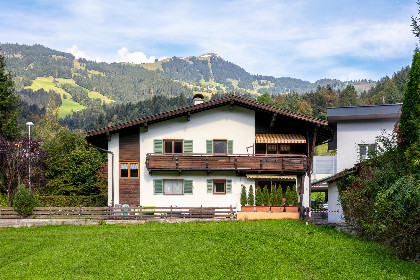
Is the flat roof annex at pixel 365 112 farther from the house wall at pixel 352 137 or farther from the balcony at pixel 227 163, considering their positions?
the balcony at pixel 227 163

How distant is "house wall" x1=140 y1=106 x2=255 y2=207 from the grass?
7.58m

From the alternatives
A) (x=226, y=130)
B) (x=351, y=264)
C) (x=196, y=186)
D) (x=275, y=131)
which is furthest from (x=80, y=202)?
(x=351, y=264)

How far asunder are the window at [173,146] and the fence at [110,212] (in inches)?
169

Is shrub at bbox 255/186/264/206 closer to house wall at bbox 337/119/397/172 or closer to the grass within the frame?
house wall at bbox 337/119/397/172

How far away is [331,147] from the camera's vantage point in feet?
117

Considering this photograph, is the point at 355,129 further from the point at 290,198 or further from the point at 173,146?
the point at 173,146

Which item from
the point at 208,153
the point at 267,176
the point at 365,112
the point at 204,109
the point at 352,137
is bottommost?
the point at 267,176

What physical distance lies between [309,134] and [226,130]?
5822mm

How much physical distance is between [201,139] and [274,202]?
6.64m

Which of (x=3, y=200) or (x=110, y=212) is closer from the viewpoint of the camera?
(x=110, y=212)

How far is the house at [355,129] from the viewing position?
96.8ft

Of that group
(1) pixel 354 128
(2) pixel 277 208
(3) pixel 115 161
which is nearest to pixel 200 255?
(2) pixel 277 208

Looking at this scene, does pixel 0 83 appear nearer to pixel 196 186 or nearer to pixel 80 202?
pixel 80 202

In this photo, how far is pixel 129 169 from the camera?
3156cm
